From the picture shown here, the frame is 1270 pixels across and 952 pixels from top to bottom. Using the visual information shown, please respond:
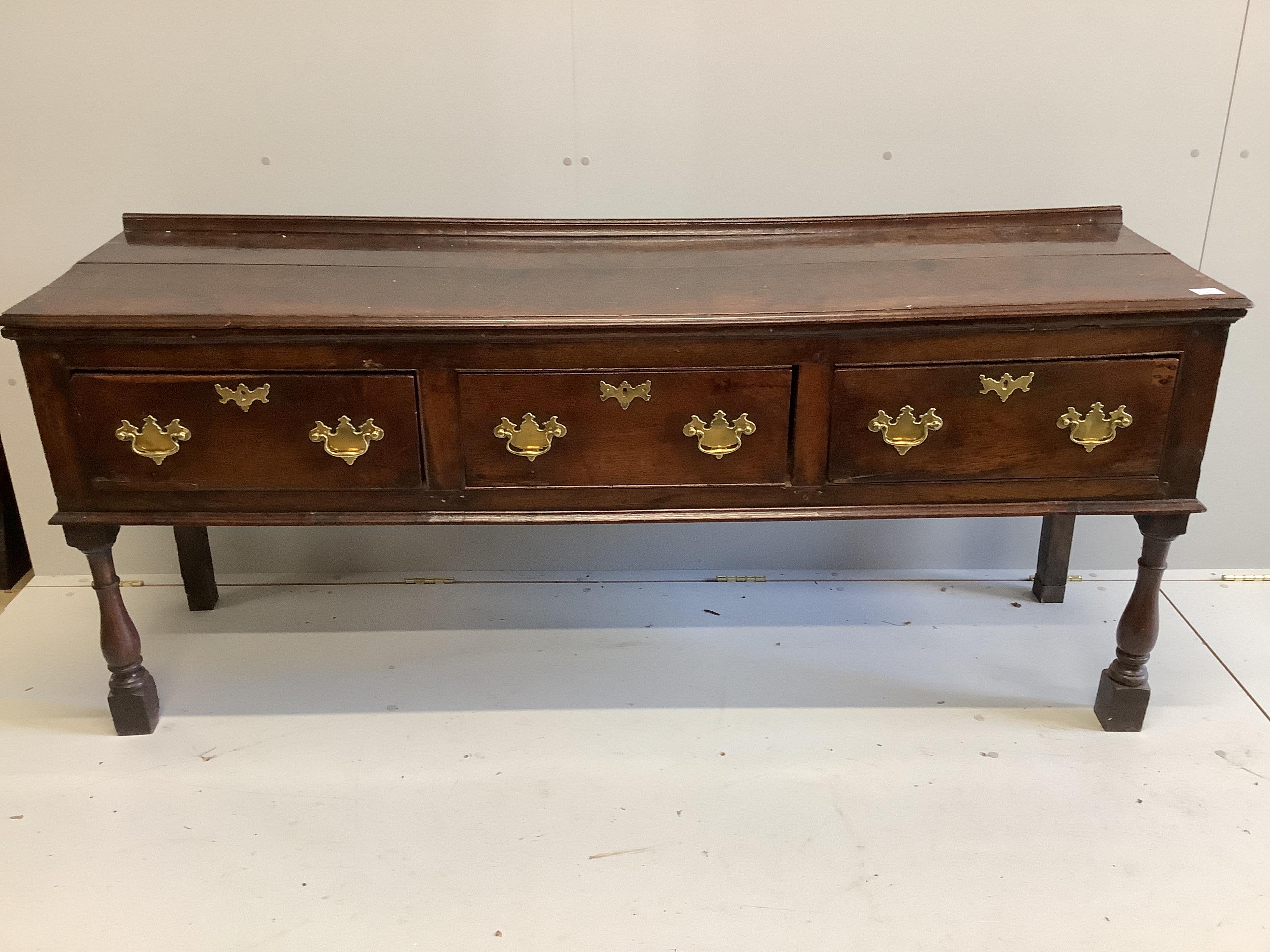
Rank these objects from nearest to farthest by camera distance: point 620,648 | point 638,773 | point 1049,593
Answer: point 638,773
point 620,648
point 1049,593

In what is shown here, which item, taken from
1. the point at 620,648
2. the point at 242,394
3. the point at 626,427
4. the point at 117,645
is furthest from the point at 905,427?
the point at 117,645

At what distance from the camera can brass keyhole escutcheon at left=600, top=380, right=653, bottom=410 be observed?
171 centimetres

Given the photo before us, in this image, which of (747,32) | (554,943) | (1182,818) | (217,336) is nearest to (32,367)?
(217,336)

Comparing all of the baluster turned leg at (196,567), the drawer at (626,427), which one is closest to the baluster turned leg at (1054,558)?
the drawer at (626,427)

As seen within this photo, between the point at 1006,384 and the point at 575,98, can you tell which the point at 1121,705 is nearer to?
the point at 1006,384

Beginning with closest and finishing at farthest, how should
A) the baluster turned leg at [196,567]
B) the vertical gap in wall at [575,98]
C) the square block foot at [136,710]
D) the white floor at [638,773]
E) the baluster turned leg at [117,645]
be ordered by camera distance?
1. the white floor at [638,773]
2. the baluster turned leg at [117,645]
3. the square block foot at [136,710]
4. the vertical gap in wall at [575,98]
5. the baluster turned leg at [196,567]

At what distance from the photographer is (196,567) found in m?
2.36

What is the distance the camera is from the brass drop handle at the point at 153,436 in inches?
68.2

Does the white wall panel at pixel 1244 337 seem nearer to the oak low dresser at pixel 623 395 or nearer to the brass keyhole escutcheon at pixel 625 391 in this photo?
the oak low dresser at pixel 623 395

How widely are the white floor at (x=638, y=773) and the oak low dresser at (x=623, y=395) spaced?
14.9 inches

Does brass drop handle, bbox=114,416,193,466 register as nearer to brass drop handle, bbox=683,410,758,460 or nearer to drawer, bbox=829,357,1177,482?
brass drop handle, bbox=683,410,758,460

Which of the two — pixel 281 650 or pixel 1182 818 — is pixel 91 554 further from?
pixel 1182 818

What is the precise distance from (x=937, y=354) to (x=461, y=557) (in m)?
1.32

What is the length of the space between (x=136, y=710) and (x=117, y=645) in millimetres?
144
